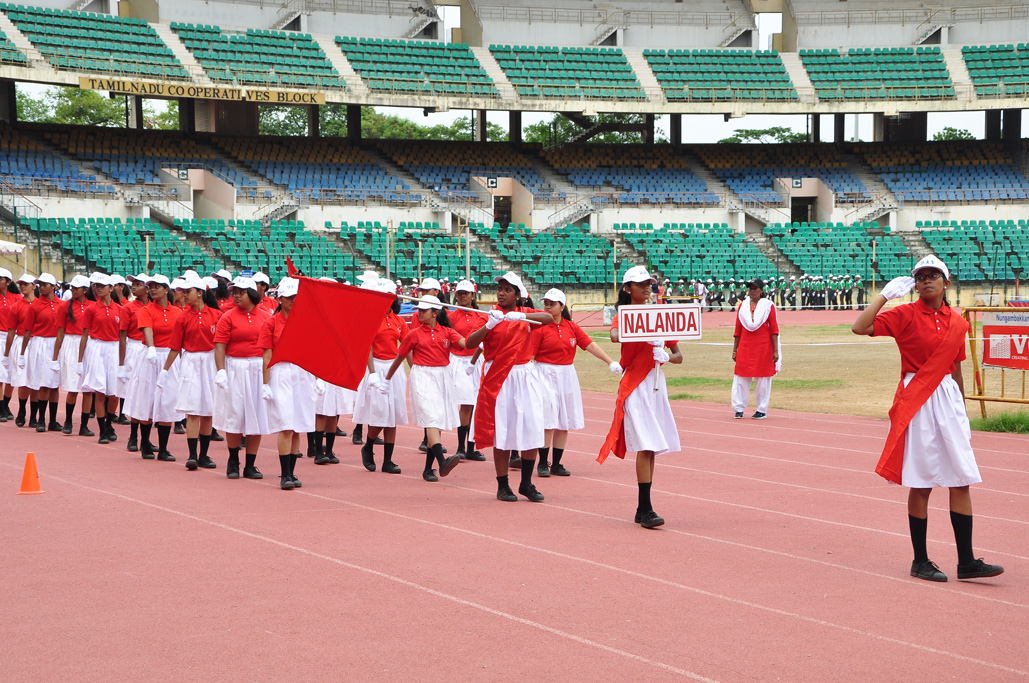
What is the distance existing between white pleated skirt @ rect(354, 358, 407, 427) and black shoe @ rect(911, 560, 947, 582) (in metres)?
6.08

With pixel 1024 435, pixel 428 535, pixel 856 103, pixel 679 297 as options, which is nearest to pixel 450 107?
pixel 679 297

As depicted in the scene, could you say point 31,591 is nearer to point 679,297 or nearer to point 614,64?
point 679,297

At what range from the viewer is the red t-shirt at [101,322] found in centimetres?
1440

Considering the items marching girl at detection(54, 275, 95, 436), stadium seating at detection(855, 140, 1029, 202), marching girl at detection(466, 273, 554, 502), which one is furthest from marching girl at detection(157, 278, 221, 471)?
stadium seating at detection(855, 140, 1029, 202)

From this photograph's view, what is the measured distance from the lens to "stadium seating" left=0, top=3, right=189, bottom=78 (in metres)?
42.2

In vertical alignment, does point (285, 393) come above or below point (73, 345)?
below

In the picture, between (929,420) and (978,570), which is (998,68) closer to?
(929,420)

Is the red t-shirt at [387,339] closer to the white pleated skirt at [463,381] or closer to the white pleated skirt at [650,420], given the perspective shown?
the white pleated skirt at [463,381]

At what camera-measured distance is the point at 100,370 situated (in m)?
14.0

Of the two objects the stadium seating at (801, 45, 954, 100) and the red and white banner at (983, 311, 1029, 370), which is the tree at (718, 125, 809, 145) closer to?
the stadium seating at (801, 45, 954, 100)

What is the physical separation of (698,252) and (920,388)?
40957 millimetres

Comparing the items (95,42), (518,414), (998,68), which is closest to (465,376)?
(518,414)

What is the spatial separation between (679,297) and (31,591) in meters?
37.5

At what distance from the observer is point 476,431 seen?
9.96m
